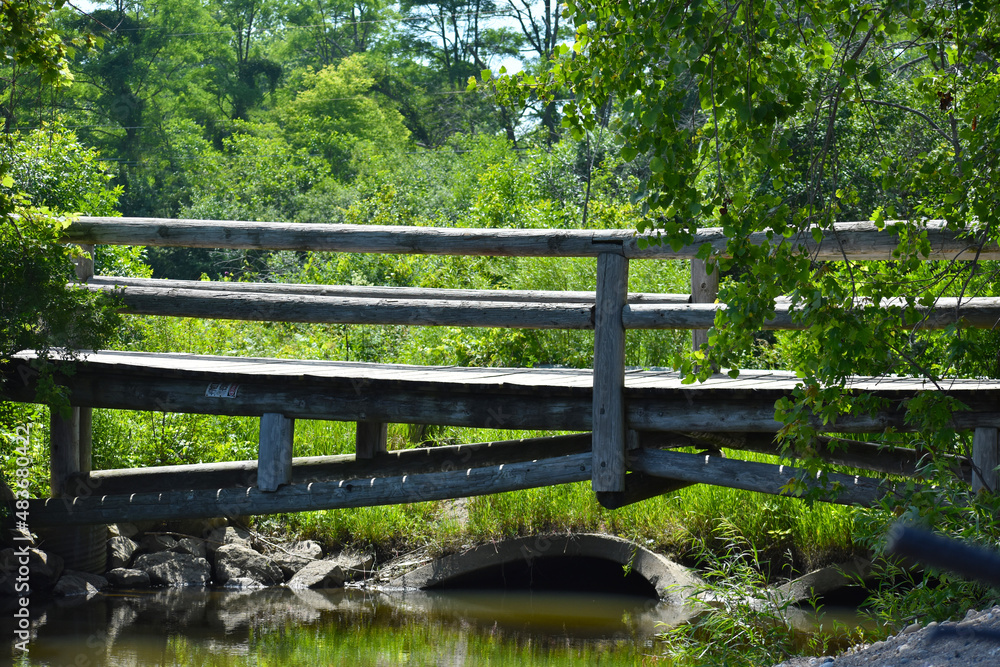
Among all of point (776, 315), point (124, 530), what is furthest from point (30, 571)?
point (776, 315)

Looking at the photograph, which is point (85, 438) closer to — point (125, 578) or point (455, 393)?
point (125, 578)

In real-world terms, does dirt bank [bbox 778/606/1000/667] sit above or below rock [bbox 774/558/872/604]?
above

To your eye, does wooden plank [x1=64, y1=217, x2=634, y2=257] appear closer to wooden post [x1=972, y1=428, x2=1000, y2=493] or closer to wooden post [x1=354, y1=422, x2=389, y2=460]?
wooden post [x1=354, y1=422, x2=389, y2=460]

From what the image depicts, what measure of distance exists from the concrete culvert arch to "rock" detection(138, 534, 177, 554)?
1.86 meters

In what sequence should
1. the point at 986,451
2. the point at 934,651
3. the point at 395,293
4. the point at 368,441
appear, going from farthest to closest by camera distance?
the point at 395,293 < the point at 368,441 < the point at 986,451 < the point at 934,651

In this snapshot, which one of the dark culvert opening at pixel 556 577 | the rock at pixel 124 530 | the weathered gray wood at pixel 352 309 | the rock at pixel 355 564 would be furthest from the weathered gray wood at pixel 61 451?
the dark culvert opening at pixel 556 577

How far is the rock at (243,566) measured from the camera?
7.50 metres

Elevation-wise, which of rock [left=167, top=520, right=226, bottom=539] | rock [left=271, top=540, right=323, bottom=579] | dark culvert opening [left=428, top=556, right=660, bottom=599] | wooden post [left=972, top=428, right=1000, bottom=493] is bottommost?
dark culvert opening [left=428, top=556, right=660, bottom=599]

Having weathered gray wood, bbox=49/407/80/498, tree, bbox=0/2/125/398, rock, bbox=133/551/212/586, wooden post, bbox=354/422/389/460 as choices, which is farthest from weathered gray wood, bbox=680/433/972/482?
rock, bbox=133/551/212/586

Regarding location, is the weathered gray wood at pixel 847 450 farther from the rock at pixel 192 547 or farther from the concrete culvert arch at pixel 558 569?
the rock at pixel 192 547

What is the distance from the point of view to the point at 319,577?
750 centimetres

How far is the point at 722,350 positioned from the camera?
3.12 metres

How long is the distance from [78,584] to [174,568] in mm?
770

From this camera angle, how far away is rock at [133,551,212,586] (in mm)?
7328
